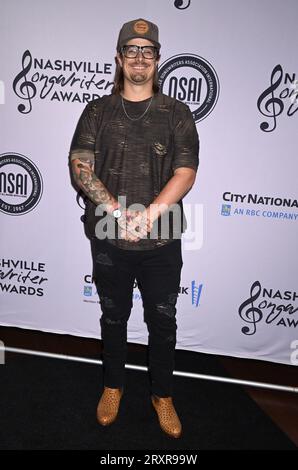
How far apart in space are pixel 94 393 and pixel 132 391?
246mm

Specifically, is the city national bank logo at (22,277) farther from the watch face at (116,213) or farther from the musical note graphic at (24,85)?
the watch face at (116,213)

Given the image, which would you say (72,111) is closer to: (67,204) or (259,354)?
(67,204)

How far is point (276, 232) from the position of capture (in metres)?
2.67

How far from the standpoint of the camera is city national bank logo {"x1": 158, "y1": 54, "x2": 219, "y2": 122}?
2455 mm

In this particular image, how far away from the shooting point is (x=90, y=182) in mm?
1788

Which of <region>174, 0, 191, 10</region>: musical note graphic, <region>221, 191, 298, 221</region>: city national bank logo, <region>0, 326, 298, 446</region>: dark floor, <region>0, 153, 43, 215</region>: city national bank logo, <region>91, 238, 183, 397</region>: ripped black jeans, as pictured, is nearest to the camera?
<region>91, 238, 183, 397</region>: ripped black jeans

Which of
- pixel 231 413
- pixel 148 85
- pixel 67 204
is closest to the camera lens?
pixel 148 85

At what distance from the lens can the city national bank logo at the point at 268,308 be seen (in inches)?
110

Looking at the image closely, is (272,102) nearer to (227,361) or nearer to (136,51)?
(136,51)

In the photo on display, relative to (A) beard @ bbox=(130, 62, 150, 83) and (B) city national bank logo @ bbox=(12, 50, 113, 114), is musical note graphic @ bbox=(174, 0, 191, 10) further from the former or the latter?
(A) beard @ bbox=(130, 62, 150, 83)

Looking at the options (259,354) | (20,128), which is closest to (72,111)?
(20,128)

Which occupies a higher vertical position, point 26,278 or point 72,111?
point 72,111
